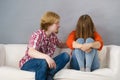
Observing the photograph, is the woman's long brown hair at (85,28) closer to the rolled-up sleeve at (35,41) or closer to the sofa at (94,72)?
the sofa at (94,72)

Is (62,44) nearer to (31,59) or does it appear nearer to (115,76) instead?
(31,59)

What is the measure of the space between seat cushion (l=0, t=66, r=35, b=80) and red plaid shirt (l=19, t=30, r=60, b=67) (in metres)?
0.16

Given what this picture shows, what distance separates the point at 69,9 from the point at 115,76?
1.05 m

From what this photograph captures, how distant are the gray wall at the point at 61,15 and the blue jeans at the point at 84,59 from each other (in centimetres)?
57

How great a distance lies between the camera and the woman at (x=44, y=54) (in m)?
2.36

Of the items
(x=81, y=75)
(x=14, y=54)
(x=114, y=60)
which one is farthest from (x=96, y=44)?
(x=14, y=54)

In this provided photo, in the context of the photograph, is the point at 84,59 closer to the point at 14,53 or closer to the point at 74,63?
the point at 74,63

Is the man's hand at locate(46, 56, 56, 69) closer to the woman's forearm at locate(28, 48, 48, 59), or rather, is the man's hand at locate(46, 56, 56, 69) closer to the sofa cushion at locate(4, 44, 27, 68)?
the woman's forearm at locate(28, 48, 48, 59)

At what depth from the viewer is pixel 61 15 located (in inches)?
124

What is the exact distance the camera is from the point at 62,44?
2930 millimetres

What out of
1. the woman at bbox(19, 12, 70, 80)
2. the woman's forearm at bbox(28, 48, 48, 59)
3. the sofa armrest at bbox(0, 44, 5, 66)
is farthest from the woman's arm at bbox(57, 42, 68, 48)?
the sofa armrest at bbox(0, 44, 5, 66)

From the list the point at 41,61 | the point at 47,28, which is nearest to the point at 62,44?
the point at 47,28

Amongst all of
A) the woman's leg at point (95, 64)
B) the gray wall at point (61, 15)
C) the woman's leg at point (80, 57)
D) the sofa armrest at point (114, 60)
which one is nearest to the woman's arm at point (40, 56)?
the woman's leg at point (80, 57)

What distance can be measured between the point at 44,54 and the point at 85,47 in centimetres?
41
